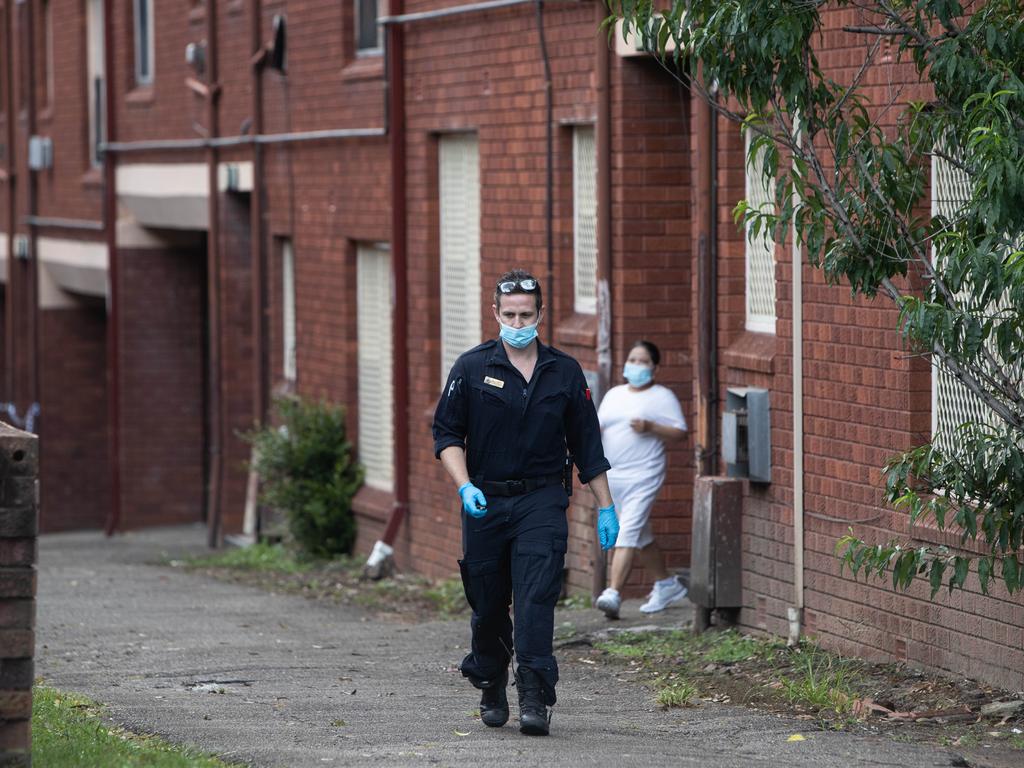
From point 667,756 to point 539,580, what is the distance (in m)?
0.84

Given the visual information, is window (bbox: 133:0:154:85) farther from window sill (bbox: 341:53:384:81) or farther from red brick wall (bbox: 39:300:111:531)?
window sill (bbox: 341:53:384:81)

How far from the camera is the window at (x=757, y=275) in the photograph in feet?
35.0

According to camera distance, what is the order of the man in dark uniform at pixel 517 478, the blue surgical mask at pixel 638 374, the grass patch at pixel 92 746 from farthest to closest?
the blue surgical mask at pixel 638 374
the man in dark uniform at pixel 517 478
the grass patch at pixel 92 746

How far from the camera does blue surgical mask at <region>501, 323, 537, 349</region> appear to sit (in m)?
7.82

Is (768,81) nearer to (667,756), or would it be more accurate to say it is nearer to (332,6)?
(667,756)

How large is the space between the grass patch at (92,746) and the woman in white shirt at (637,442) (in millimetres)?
3880

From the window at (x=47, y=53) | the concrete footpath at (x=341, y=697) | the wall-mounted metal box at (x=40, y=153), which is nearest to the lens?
the concrete footpath at (x=341, y=697)

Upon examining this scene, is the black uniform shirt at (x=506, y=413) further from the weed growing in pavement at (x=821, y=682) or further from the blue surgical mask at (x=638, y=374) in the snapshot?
the blue surgical mask at (x=638, y=374)

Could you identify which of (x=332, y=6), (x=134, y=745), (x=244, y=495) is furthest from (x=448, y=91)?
(x=134, y=745)

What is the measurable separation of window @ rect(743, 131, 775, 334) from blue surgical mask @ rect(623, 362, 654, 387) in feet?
2.48

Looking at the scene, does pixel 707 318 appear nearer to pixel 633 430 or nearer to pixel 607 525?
pixel 633 430

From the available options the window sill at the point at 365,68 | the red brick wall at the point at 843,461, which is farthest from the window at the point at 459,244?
the red brick wall at the point at 843,461

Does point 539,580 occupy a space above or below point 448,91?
below

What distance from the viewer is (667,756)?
7402 millimetres
